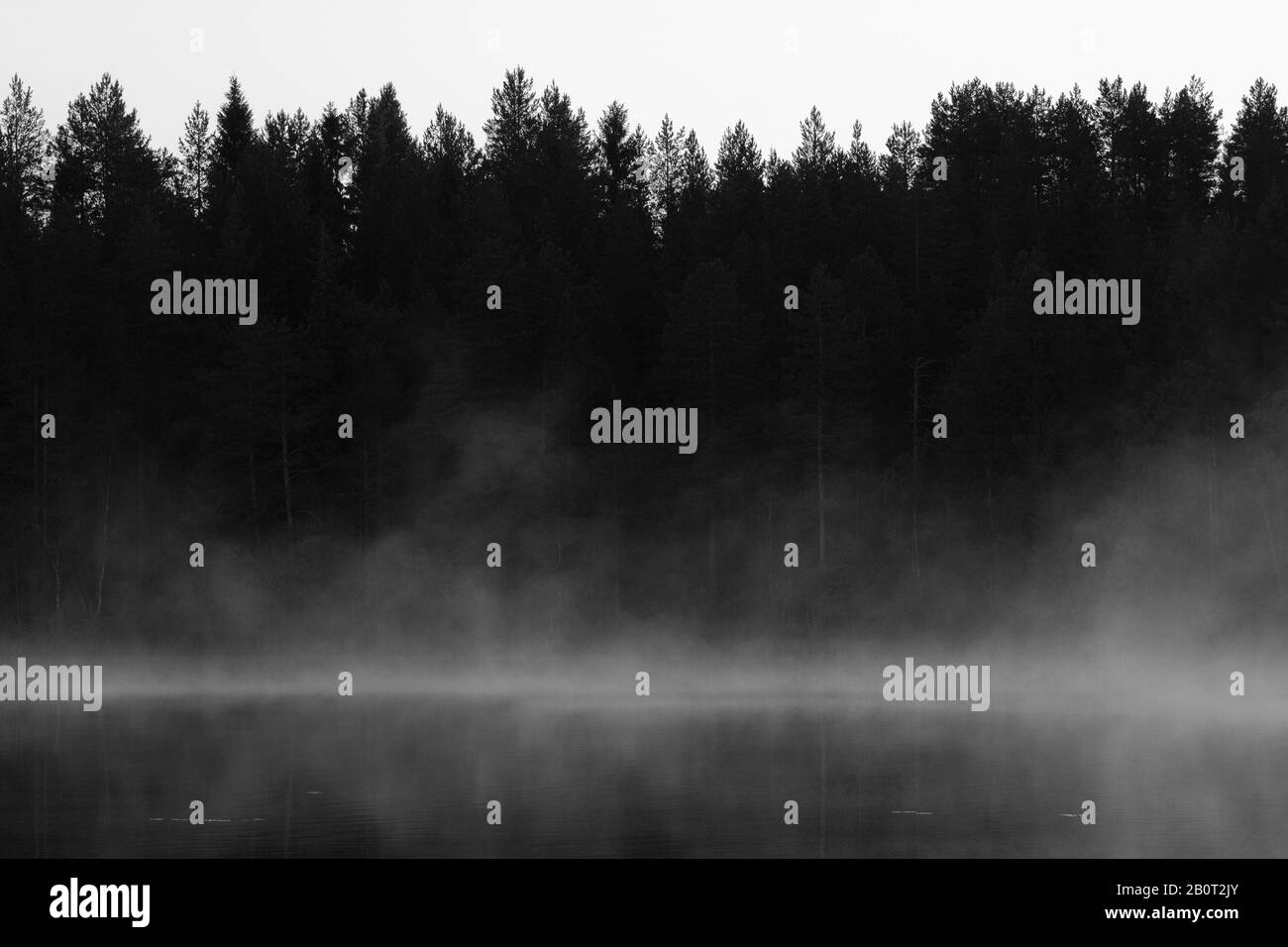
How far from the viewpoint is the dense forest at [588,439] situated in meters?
64.9

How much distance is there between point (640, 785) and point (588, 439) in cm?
3772

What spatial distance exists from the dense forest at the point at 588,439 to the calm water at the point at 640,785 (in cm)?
Answer: 1819

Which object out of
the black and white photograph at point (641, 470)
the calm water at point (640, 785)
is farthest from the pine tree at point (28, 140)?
the calm water at point (640, 785)

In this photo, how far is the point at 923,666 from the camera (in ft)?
212

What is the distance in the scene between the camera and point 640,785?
111 ft

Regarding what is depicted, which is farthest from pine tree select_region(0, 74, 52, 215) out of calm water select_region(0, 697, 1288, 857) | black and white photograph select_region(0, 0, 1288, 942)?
calm water select_region(0, 697, 1288, 857)

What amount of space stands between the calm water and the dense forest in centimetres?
1819

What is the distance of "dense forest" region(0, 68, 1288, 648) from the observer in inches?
2557

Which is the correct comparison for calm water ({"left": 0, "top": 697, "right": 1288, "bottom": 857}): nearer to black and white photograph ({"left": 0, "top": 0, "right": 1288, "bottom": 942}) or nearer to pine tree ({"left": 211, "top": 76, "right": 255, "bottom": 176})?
black and white photograph ({"left": 0, "top": 0, "right": 1288, "bottom": 942})

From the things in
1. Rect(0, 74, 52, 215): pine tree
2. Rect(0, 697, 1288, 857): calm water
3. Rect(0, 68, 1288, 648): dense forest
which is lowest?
Rect(0, 697, 1288, 857): calm water

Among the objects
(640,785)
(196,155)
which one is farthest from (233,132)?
(640,785)

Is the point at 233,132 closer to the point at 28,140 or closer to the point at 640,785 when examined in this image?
the point at 28,140

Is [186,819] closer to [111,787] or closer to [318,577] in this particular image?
[111,787]
